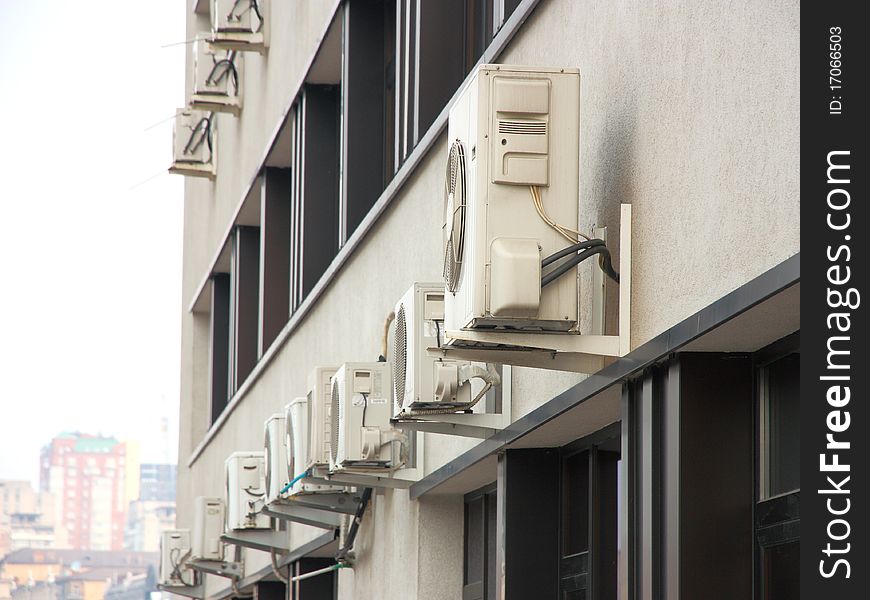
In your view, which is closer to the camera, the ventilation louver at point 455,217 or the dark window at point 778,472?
the dark window at point 778,472

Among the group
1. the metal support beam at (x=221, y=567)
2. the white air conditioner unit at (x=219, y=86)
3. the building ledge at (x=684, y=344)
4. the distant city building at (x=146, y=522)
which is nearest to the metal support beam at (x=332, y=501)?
the building ledge at (x=684, y=344)

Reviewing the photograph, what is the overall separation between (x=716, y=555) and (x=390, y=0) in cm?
632

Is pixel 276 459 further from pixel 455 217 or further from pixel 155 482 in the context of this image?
pixel 155 482

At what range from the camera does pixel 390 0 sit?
32.3 ft

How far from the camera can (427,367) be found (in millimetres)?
6090

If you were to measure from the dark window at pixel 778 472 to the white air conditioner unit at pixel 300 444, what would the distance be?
189 inches

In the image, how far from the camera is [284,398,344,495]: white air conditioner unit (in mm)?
9020

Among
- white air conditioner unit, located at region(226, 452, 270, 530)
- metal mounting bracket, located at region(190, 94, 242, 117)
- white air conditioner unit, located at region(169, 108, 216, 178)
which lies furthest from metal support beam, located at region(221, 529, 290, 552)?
white air conditioner unit, located at region(169, 108, 216, 178)

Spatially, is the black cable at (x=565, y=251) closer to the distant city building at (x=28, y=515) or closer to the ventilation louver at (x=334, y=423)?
the ventilation louver at (x=334, y=423)

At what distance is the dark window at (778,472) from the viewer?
3980 mm

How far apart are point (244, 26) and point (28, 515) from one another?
3378 inches

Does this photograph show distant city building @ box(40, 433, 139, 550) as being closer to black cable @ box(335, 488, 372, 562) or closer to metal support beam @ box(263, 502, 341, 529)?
metal support beam @ box(263, 502, 341, 529)

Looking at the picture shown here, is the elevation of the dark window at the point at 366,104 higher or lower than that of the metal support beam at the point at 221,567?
higher

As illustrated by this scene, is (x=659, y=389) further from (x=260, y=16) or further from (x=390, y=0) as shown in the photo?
(x=260, y=16)
